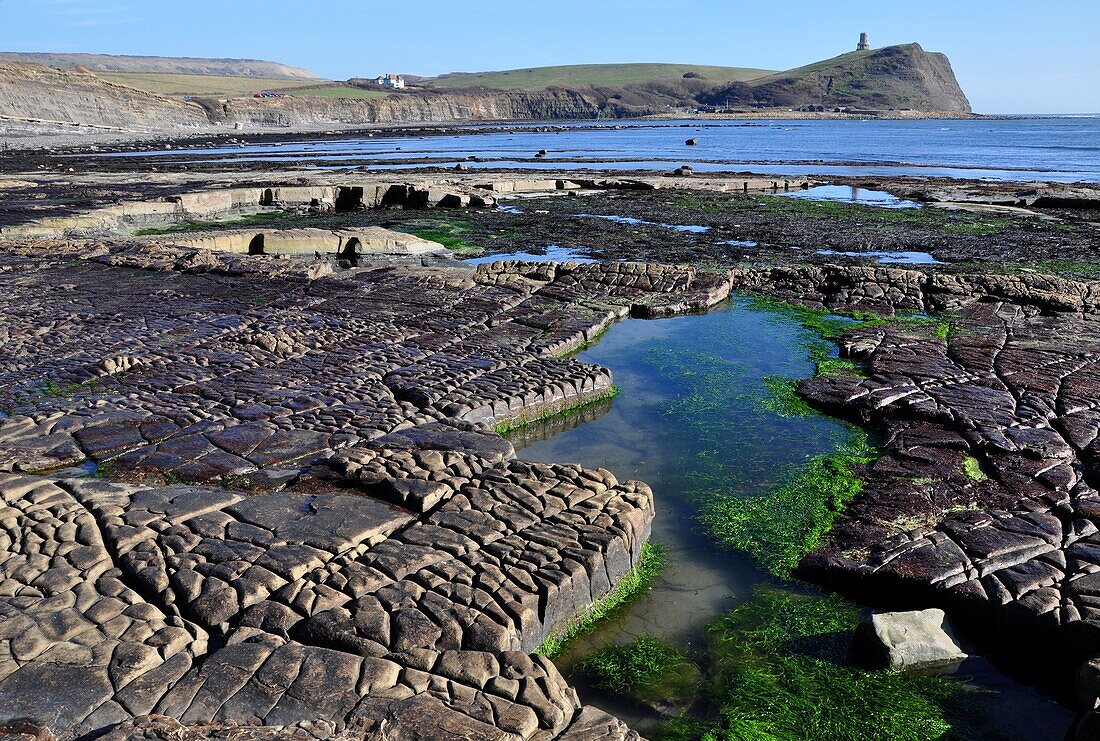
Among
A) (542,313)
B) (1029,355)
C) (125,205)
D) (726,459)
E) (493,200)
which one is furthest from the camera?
(493,200)

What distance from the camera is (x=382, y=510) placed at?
5441mm

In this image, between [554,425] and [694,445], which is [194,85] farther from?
[694,445]

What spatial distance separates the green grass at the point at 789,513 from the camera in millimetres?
5840

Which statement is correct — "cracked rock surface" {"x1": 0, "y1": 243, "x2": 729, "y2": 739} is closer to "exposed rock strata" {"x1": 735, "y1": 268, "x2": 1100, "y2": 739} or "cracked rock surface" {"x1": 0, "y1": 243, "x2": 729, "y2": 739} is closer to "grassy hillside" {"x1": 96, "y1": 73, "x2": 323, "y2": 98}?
"exposed rock strata" {"x1": 735, "y1": 268, "x2": 1100, "y2": 739}

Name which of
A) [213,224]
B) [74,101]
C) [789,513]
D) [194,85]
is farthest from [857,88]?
[789,513]

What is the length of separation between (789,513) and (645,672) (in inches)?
90.0

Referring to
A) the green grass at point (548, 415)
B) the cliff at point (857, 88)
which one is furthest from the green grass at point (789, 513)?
the cliff at point (857, 88)

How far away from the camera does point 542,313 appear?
11.5 metres

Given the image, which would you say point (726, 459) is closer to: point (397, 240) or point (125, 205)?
point (397, 240)

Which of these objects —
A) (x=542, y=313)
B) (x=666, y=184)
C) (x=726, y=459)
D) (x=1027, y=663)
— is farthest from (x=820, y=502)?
(x=666, y=184)

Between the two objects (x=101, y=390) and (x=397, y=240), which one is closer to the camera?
(x=101, y=390)

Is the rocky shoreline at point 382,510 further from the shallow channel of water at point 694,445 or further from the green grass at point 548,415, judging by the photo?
the shallow channel of water at point 694,445

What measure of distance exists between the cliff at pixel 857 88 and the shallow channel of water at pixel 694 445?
7283 inches

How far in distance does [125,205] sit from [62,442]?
16797 mm
